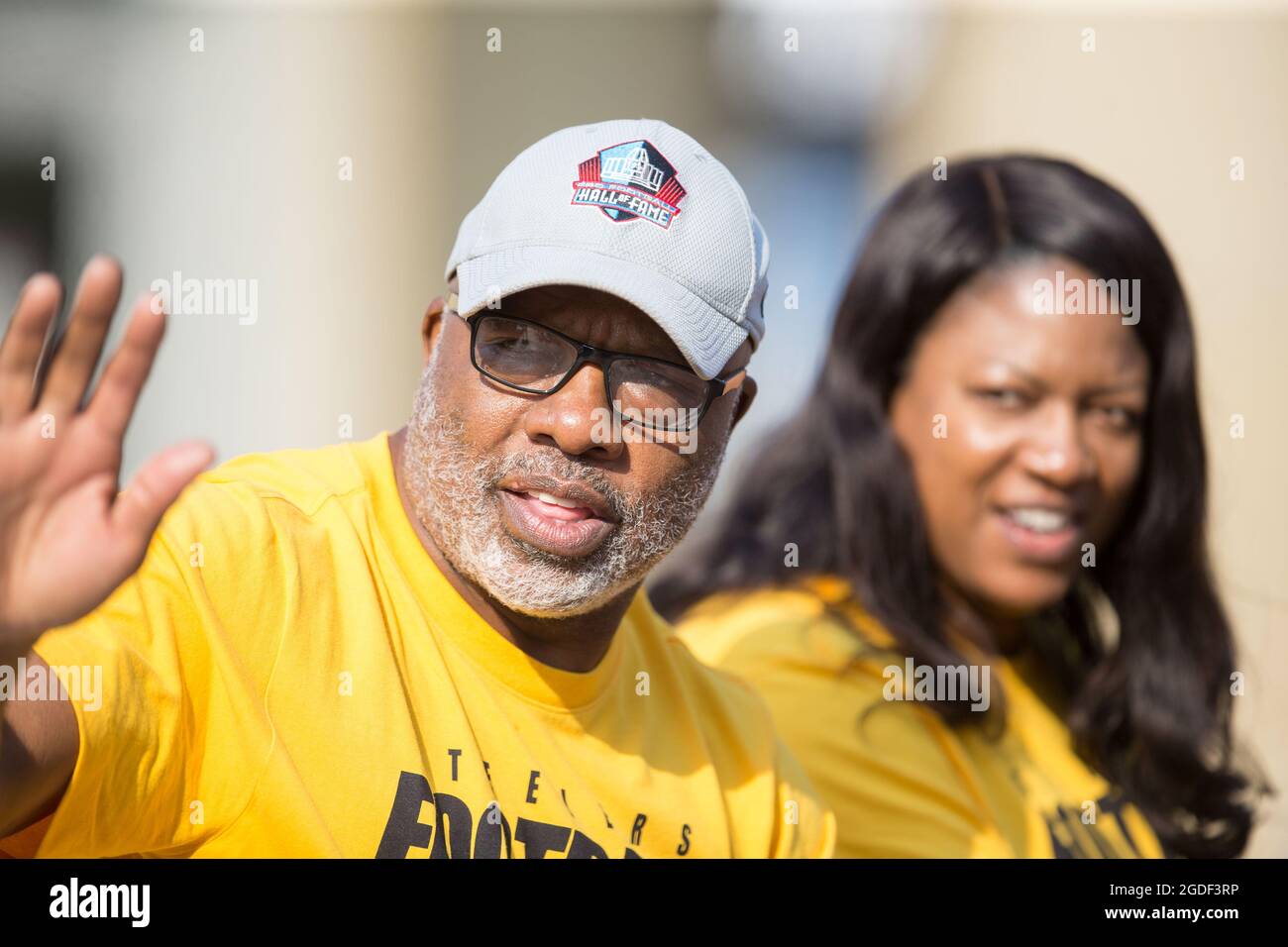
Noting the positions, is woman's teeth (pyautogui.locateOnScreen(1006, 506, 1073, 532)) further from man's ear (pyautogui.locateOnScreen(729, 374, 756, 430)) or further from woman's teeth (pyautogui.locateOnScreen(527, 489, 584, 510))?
woman's teeth (pyautogui.locateOnScreen(527, 489, 584, 510))

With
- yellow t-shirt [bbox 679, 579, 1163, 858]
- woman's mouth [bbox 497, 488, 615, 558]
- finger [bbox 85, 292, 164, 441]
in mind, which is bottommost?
yellow t-shirt [bbox 679, 579, 1163, 858]

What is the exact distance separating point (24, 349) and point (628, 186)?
3.49 feet

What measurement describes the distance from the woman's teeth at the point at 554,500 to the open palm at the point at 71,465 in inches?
28.0

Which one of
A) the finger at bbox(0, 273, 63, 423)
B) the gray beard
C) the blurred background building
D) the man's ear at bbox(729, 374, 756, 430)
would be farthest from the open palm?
the blurred background building

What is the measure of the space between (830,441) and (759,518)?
33 cm

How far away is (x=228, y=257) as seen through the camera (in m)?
6.77

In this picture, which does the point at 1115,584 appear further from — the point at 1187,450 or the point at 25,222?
the point at 25,222

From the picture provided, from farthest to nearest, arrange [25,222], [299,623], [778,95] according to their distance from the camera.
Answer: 1. [778,95]
2. [25,222]
3. [299,623]

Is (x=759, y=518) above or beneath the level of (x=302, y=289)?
beneath

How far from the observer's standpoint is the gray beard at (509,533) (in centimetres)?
216

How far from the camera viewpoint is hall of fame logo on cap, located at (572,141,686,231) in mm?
2199

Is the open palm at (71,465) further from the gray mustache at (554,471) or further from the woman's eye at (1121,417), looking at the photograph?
the woman's eye at (1121,417)

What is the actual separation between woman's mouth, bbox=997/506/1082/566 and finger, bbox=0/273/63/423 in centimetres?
273

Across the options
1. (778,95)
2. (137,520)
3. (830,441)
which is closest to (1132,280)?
(830,441)
